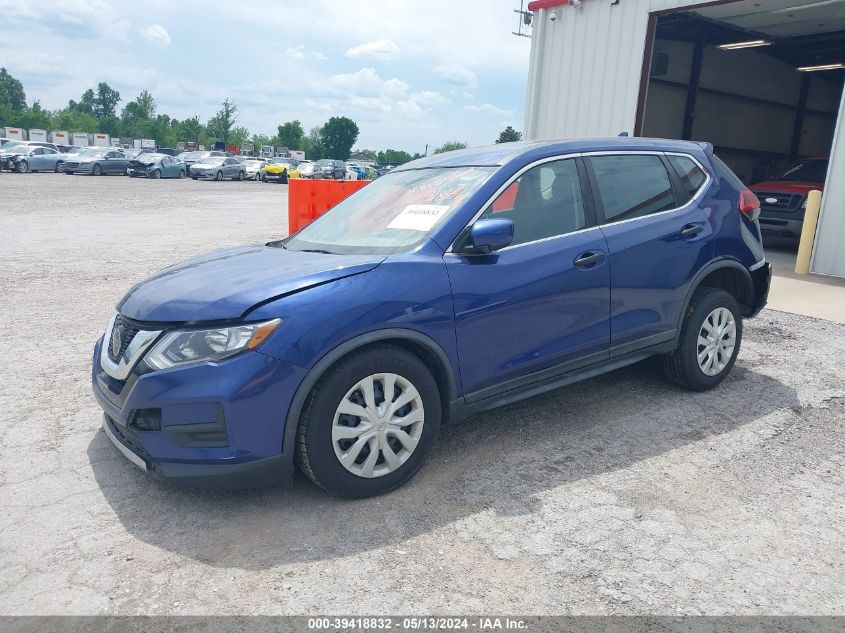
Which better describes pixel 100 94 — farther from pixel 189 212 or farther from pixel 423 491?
pixel 423 491

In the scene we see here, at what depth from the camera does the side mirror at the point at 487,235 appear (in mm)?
3389

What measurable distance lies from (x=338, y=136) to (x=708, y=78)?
127 meters

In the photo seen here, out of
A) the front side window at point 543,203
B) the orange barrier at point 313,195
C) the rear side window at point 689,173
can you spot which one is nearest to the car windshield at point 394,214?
the front side window at point 543,203

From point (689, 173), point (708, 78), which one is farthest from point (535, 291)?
point (708, 78)

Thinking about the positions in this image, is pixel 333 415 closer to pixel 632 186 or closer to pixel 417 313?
pixel 417 313

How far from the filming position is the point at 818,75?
21.5 m

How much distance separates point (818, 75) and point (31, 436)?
2432 cm

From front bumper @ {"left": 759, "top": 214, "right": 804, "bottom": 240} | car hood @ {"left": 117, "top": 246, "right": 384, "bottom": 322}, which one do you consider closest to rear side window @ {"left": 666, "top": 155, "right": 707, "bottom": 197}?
car hood @ {"left": 117, "top": 246, "right": 384, "bottom": 322}

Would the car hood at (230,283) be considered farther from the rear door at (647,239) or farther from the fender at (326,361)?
the rear door at (647,239)

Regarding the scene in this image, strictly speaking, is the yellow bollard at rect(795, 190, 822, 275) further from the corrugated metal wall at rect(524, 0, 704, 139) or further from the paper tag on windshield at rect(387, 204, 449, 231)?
the paper tag on windshield at rect(387, 204, 449, 231)

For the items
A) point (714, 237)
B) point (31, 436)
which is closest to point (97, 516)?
point (31, 436)

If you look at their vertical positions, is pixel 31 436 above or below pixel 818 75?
below

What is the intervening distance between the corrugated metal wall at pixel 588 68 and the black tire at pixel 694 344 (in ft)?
25.7

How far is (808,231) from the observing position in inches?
401
